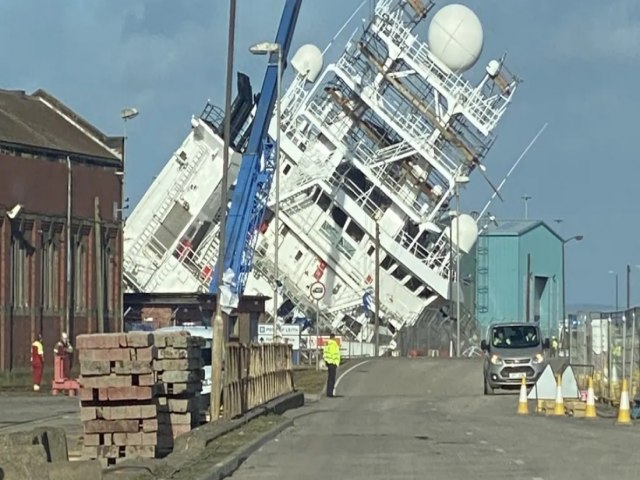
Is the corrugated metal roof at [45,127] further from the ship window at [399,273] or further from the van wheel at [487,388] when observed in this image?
the ship window at [399,273]

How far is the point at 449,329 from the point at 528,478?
57053mm

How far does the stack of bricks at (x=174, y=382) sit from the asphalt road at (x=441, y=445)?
4.60ft

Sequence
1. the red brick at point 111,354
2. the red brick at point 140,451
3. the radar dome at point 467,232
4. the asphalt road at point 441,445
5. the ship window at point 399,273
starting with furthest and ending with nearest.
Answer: the radar dome at point 467,232 → the ship window at point 399,273 → the red brick at point 111,354 → the red brick at point 140,451 → the asphalt road at point 441,445

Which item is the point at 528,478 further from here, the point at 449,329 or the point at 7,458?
the point at 449,329

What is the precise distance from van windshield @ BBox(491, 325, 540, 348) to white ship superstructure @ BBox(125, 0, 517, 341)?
2549cm

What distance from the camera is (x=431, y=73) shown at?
67.6 meters

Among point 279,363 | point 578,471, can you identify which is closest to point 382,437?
point 578,471

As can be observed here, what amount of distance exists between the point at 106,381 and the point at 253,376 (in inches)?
313

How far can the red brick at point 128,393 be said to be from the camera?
20.1 m

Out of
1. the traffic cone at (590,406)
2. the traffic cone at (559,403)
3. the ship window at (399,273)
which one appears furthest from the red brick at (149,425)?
the ship window at (399,273)

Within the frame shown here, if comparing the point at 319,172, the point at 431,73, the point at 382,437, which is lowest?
the point at 382,437

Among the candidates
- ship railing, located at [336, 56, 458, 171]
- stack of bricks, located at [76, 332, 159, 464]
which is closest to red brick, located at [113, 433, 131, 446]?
stack of bricks, located at [76, 332, 159, 464]

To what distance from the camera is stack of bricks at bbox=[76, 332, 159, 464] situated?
793 inches

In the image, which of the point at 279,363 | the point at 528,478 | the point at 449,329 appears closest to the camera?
the point at 528,478
